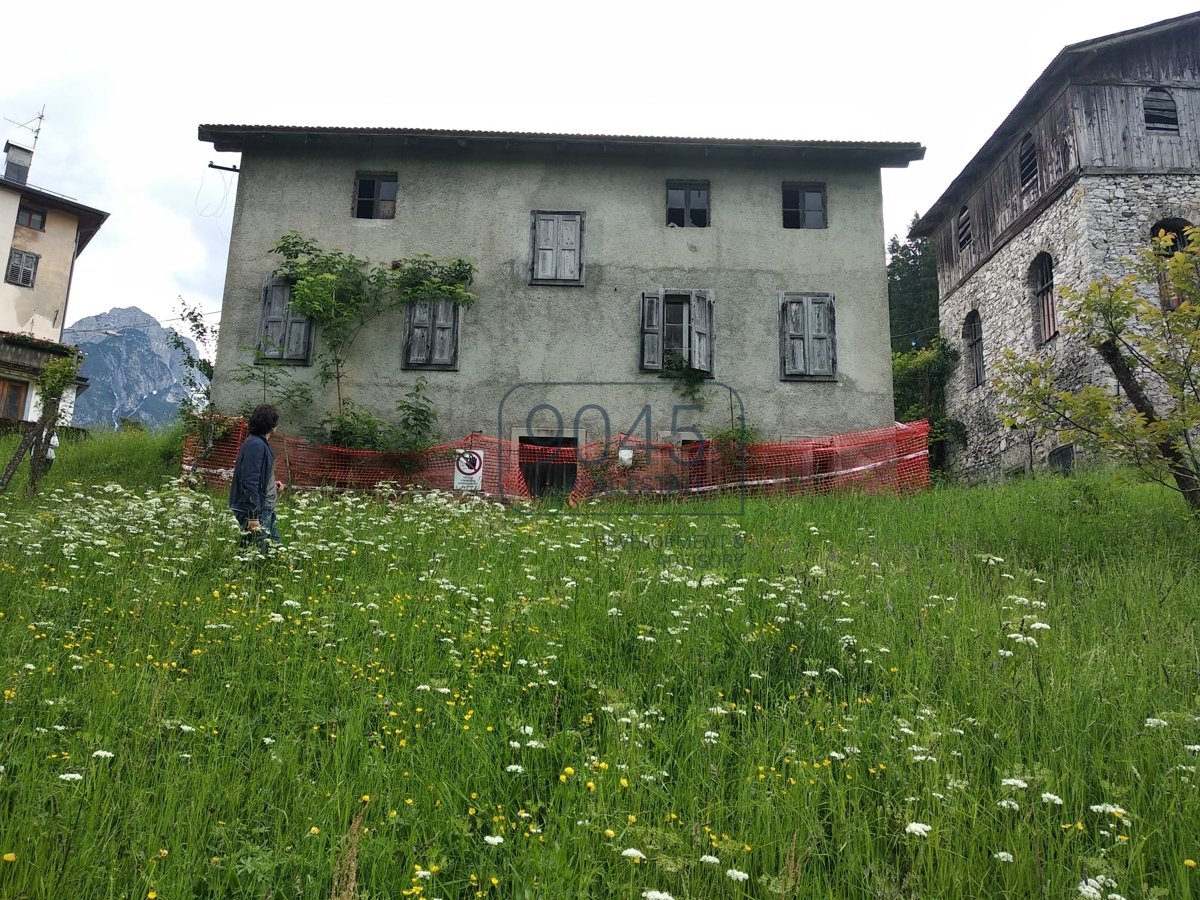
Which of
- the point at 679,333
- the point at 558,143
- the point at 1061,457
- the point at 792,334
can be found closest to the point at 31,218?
the point at 558,143

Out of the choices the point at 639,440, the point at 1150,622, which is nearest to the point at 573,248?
the point at 639,440

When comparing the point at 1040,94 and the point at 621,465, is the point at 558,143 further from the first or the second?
the point at 1040,94

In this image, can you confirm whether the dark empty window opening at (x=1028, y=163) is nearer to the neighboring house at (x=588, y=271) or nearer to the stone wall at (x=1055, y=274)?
the stone wall at (x=1055, y=274)

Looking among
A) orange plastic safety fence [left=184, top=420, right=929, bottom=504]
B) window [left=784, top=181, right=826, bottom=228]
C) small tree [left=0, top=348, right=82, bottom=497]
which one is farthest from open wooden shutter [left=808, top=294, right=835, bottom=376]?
small tree [left=0, top=348, right=82, bottom=497]

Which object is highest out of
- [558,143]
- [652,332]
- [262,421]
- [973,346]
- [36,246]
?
[36,246]

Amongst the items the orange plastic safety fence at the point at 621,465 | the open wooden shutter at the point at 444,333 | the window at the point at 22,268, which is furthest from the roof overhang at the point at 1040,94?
the window at the point at 22,268

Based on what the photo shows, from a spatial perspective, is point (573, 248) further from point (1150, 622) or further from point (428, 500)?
point (1150, 622)

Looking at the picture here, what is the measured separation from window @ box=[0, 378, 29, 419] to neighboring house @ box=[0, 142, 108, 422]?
7.02 ft

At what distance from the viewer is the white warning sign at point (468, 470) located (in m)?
14.0

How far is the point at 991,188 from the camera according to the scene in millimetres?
23188

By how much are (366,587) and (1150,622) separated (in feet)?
17.8

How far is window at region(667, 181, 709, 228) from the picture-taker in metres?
17.3

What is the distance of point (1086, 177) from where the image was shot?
60.0ft

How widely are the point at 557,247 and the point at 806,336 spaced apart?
5357 mm
